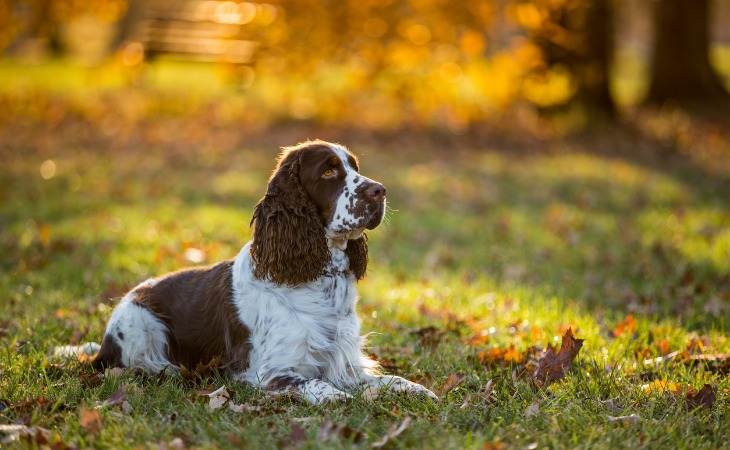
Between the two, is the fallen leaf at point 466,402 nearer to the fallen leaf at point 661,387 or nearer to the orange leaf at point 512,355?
the orange leaf at point 512,355

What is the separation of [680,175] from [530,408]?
384 inches

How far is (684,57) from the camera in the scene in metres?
19.2

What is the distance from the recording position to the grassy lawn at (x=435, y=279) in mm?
4047

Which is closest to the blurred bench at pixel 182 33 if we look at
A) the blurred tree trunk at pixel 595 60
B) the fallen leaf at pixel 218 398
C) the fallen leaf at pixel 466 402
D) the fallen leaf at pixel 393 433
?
the blurred tree trunk at pixel 595 60

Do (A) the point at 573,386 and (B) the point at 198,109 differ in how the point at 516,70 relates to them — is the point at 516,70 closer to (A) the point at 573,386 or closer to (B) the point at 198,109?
(B) the point at 198,109

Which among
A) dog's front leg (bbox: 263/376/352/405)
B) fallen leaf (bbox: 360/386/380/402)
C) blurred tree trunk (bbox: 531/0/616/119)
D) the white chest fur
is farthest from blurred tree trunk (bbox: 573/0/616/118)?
dog's front leg (bbox: 263/376/352/405)

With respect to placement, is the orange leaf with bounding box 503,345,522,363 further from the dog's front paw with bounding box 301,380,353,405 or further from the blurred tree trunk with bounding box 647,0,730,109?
the blurred tree trunk with bounding box 647,0,730,109

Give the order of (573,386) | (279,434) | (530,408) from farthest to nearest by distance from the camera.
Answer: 1. (573,386)
2. (530,408)
3. (279,434)

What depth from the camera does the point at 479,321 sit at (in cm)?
623

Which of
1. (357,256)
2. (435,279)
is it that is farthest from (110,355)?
(435,279)

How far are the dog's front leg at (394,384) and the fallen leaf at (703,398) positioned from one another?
1.36m

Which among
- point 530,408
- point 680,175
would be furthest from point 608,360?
point 680,175

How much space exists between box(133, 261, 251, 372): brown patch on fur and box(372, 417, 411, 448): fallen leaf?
1.21 meters

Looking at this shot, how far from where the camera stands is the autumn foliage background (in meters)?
4.21
